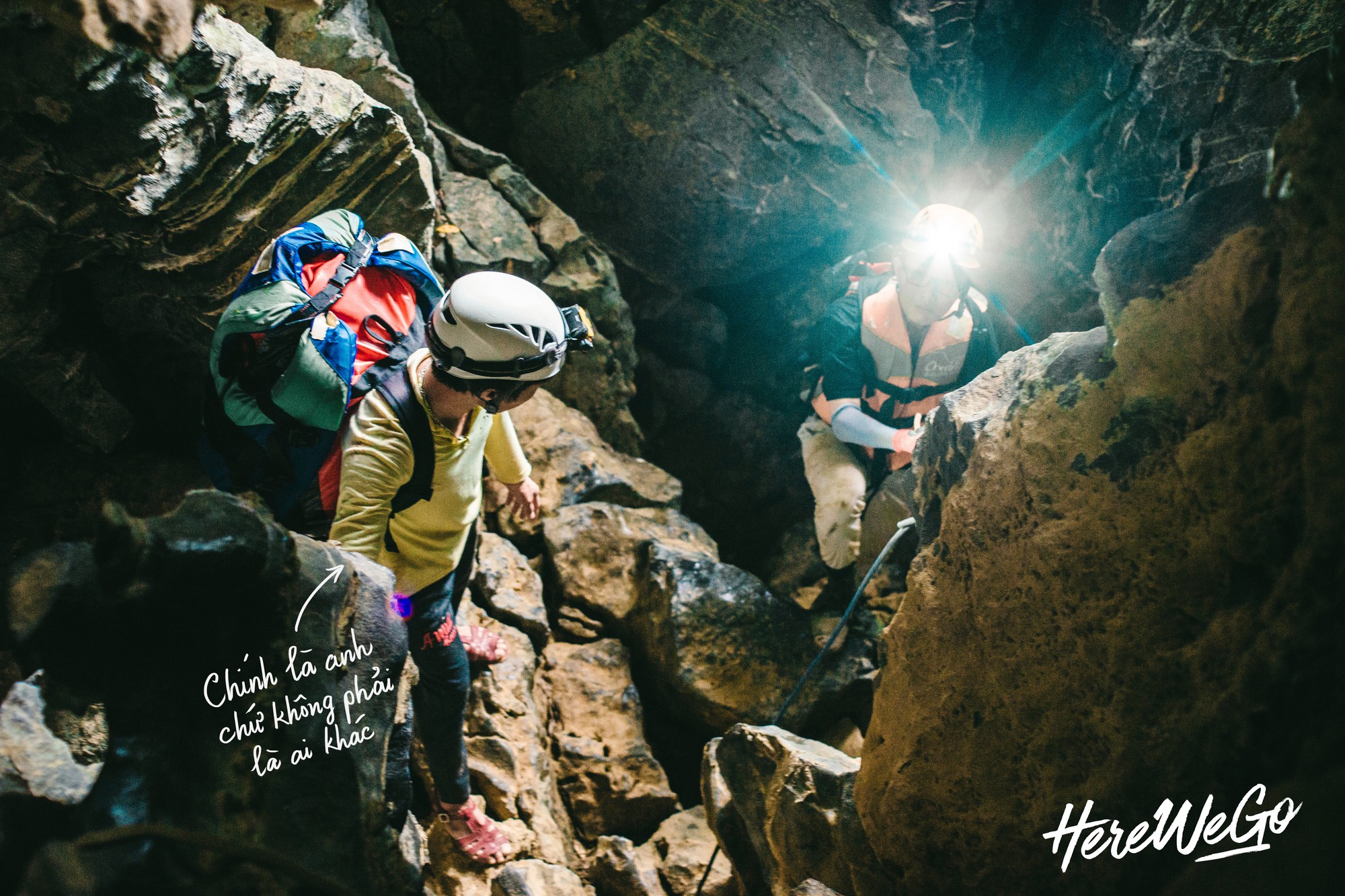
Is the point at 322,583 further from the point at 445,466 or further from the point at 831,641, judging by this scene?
the point at 831,641

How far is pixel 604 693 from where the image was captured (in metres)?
4.28

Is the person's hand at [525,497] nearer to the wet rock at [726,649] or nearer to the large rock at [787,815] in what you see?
the wet rock at [726,649]

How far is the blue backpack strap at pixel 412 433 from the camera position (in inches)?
104

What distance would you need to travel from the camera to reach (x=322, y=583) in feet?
6.12

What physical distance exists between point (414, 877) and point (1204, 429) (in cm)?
244

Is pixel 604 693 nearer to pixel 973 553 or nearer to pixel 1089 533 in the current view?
pixel 973 553

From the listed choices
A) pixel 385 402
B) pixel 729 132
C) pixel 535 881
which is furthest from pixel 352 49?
pixel 535 881

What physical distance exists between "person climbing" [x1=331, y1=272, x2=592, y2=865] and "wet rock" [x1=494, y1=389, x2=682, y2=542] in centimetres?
175

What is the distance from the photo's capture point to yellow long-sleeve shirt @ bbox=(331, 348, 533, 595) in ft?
8.21

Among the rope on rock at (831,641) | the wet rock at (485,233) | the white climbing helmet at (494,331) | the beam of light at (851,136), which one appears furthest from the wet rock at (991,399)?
the beam of light at (851,136)

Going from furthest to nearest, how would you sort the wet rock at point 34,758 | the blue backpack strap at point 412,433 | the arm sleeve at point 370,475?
1. the blue backpack strap at point 412,433
2. the arm sleeve at point 370,475
3. the wet rock at point 34,758

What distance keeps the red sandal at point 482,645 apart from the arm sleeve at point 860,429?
2.46m

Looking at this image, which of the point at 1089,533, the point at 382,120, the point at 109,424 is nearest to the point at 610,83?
the point at 382,120

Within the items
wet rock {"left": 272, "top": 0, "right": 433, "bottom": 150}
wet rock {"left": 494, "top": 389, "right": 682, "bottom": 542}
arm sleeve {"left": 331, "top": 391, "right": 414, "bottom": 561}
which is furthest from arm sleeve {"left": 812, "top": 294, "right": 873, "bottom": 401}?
wet rock {"left": 272, "top": 0, "right": 433, "bottom": 150}
